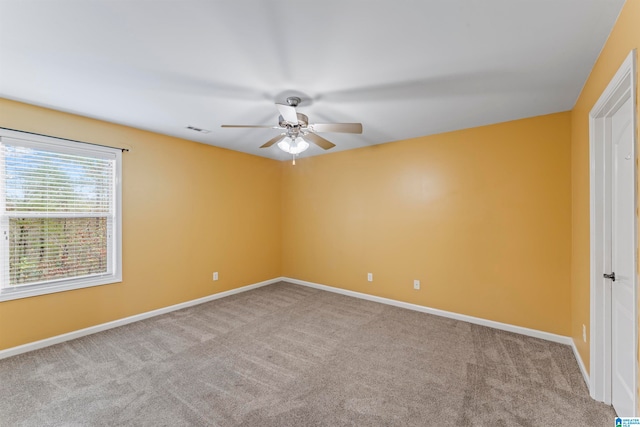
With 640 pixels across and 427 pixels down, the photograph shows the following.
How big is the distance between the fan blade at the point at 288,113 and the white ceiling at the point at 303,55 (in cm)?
25

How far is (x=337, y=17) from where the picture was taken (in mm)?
1512

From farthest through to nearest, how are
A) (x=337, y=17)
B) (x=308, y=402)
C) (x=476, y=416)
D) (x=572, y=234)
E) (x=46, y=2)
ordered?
(x=572, y=234)
(x=308, y=402)
(x=476, y=416)
(x=337, y=17)
(x=46, y=2)

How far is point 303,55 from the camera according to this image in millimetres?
1851

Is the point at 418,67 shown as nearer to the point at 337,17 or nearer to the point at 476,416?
the point at 337,17

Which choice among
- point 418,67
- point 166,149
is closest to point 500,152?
point 418,67

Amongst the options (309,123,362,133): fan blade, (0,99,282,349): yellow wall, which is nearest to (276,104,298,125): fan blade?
(309,123,362,133): fan blade

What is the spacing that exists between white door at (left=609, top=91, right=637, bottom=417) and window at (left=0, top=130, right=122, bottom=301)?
4.62m

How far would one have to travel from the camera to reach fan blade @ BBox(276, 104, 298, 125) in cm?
209

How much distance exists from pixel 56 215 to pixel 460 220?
459cm

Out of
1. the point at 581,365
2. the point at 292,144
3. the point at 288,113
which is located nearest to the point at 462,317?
the point at 581,365

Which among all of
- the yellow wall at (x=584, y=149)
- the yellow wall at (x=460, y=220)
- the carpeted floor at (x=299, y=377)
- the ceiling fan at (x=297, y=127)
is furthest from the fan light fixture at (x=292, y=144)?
the yellow wall at (x=584, y=149)

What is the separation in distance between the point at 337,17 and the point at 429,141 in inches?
101

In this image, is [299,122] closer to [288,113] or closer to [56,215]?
[288,113]

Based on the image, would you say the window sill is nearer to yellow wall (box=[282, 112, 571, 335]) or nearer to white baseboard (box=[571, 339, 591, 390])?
yellow wall (box=[282, 112, 571, 335])
